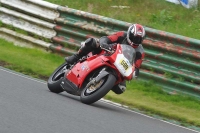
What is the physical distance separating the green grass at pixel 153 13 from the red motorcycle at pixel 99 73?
3893 millimetres

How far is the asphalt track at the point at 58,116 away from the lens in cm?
746

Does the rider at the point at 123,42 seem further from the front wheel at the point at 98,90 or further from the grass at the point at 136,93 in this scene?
the grass at the point at 136,93

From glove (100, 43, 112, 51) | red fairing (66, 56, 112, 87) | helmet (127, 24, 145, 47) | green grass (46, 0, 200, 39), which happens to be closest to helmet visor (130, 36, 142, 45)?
helmet (127, 24, 145, 47)

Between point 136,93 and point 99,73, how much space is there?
2.21m

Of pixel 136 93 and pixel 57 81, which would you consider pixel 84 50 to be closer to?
pixel 57 81

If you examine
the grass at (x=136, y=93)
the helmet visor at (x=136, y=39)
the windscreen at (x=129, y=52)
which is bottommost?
the grass at (x=136, y=93)

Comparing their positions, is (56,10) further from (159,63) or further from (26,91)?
(26,91)

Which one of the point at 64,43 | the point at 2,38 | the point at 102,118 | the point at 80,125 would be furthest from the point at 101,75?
the point at 2,38

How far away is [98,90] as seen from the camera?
9539 millimetres

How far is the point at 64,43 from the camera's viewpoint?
1404cm

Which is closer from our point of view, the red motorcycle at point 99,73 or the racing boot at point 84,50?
the red motorcycle at point 99,73

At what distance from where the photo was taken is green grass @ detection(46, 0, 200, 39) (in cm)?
1419

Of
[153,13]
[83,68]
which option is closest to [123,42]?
[83,68]

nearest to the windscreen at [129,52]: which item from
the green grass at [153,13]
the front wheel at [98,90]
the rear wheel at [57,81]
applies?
the front wheel at [98,90]
